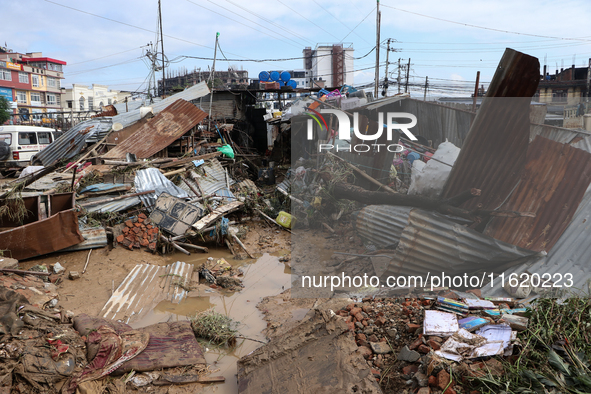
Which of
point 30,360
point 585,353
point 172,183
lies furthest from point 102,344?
point 172,183

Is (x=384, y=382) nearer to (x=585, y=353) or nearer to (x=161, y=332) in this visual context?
(x=585, y=353)

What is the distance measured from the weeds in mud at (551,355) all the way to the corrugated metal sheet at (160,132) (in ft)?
32.8

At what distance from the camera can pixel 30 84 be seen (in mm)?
38938

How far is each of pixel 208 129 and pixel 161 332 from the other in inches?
453

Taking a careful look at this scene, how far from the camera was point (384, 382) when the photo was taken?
10.9 ft

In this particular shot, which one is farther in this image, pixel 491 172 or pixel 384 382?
pixel 491 172

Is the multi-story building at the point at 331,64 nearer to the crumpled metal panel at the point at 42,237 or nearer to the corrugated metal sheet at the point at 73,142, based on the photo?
the corrugated metal sheet at the point at 73,142

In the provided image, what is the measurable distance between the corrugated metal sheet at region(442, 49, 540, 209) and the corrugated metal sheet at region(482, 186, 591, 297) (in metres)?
0.85

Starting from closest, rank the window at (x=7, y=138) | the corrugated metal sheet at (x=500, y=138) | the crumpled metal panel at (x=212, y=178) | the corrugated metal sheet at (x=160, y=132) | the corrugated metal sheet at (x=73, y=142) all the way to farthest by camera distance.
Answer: the corrugated metal sheet at (x=500, y=138)
the crumpled metal panel at (x=212, y=178)
the corrugated metal sheet at (x=160, y=132)
the corrugated metal sheet at (x=73, y=142)
the window at (x=7, y=138)

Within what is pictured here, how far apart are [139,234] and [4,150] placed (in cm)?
892

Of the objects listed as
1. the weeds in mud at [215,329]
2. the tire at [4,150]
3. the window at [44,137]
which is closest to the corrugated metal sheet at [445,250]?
the weeds in mud at [215,329]

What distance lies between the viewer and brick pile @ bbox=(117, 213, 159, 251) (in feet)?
25.5

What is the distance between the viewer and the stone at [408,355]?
3.38 meters

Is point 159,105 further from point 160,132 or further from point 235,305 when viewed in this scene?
point 235,305
